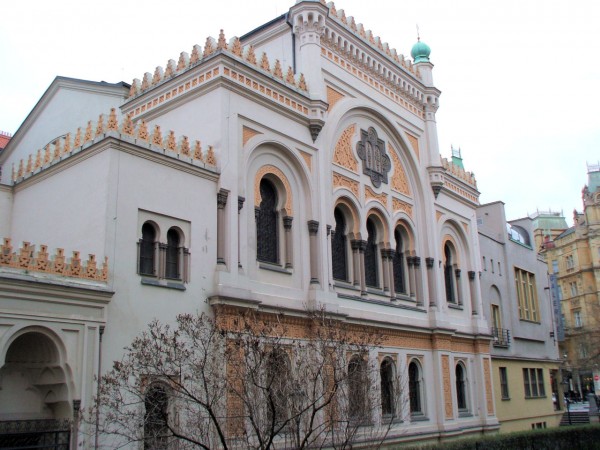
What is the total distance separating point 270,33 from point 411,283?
10880mm

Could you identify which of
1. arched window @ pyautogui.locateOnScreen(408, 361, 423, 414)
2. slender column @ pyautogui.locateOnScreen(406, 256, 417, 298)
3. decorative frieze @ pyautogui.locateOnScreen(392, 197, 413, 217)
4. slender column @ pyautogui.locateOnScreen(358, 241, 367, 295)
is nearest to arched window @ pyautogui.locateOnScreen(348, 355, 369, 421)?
slender column @ pyautogui.locateOnScreen(358, 241, 367, 295)

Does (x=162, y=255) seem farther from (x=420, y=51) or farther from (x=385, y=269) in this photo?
(x=420, y=51)

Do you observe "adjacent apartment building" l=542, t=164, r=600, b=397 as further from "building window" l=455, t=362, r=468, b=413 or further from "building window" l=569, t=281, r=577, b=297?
"building window" l=455, t=362, r=468, b=413

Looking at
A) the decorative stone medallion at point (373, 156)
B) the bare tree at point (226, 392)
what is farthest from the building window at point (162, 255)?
the decorative stone medallion at point (373, 156)

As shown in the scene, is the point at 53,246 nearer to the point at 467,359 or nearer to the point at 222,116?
the point at 222,116

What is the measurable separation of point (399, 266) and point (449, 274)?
4.50m

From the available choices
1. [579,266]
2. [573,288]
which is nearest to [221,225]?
[579,266]

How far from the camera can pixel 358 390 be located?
14.0 metres

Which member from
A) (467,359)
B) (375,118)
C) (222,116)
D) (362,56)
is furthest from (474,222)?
(222,116)

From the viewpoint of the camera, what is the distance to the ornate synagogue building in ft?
43.9

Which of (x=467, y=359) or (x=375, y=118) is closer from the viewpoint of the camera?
(x=375, y=118)

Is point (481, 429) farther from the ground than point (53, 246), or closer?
closer

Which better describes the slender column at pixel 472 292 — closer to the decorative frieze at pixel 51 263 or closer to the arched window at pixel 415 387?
the arched window at pixel 415 387

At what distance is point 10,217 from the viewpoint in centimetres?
1939
